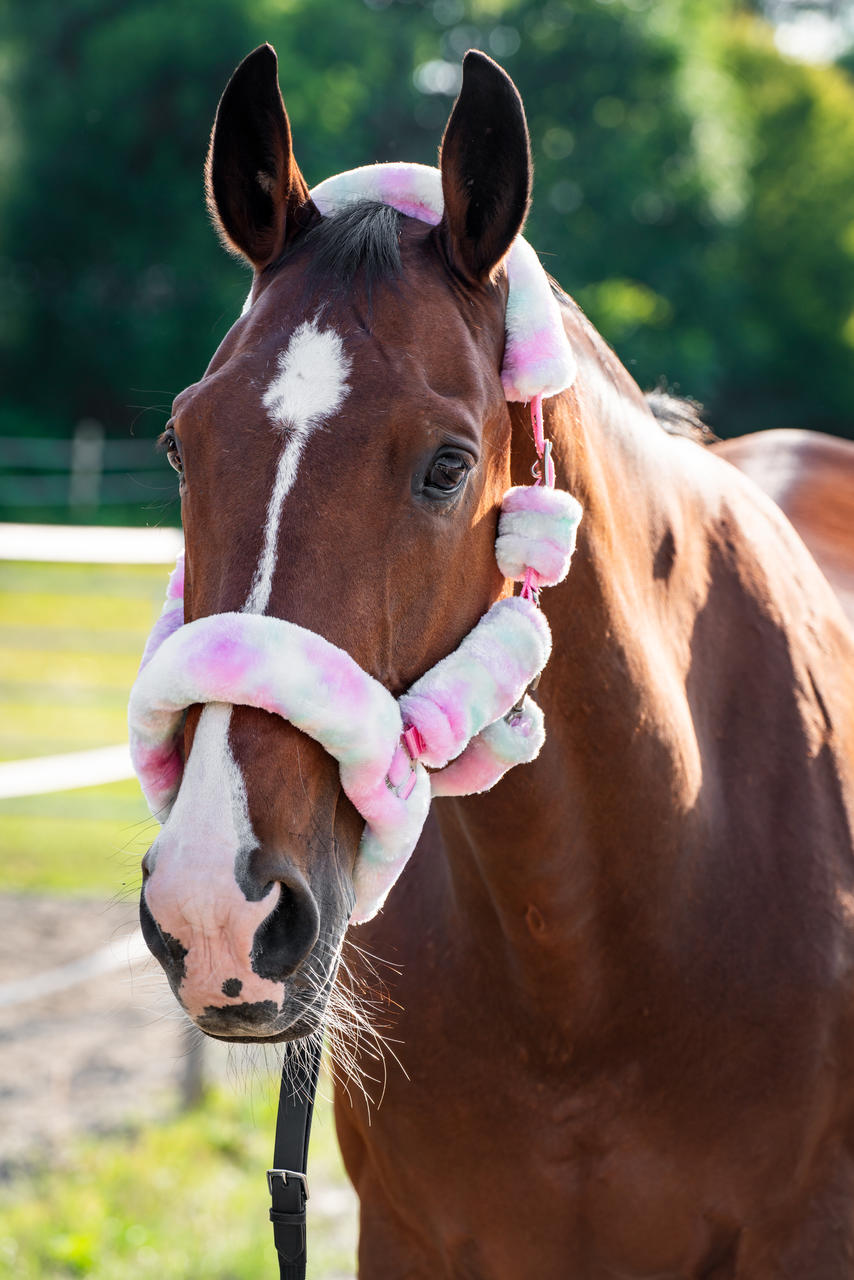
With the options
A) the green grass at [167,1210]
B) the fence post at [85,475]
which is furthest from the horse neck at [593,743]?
the fence post at [85,475]

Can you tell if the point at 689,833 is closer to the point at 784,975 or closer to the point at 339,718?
the point at 784,975

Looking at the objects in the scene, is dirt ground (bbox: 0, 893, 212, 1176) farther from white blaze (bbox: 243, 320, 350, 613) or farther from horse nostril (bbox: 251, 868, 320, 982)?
white blaze (bbox: 243, 320, 350, 613)

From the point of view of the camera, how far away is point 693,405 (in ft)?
9.06

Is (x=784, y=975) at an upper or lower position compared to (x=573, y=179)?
upper

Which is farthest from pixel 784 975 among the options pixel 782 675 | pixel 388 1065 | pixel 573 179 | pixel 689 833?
pixel 573 179

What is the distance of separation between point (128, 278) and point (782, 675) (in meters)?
26.7

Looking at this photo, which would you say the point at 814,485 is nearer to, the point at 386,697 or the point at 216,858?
the point at 386,697

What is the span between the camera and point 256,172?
1.81 m

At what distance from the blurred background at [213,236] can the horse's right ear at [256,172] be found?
4.25 metres

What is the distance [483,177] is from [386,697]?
2.43 feet

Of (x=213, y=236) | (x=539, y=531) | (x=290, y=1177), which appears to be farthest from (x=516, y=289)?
(x=213, y=236)

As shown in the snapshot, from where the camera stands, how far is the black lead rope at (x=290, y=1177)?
2.22 metres

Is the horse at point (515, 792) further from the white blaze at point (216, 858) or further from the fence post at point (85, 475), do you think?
the fence post at point (85, 475)

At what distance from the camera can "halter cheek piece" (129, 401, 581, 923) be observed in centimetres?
143
